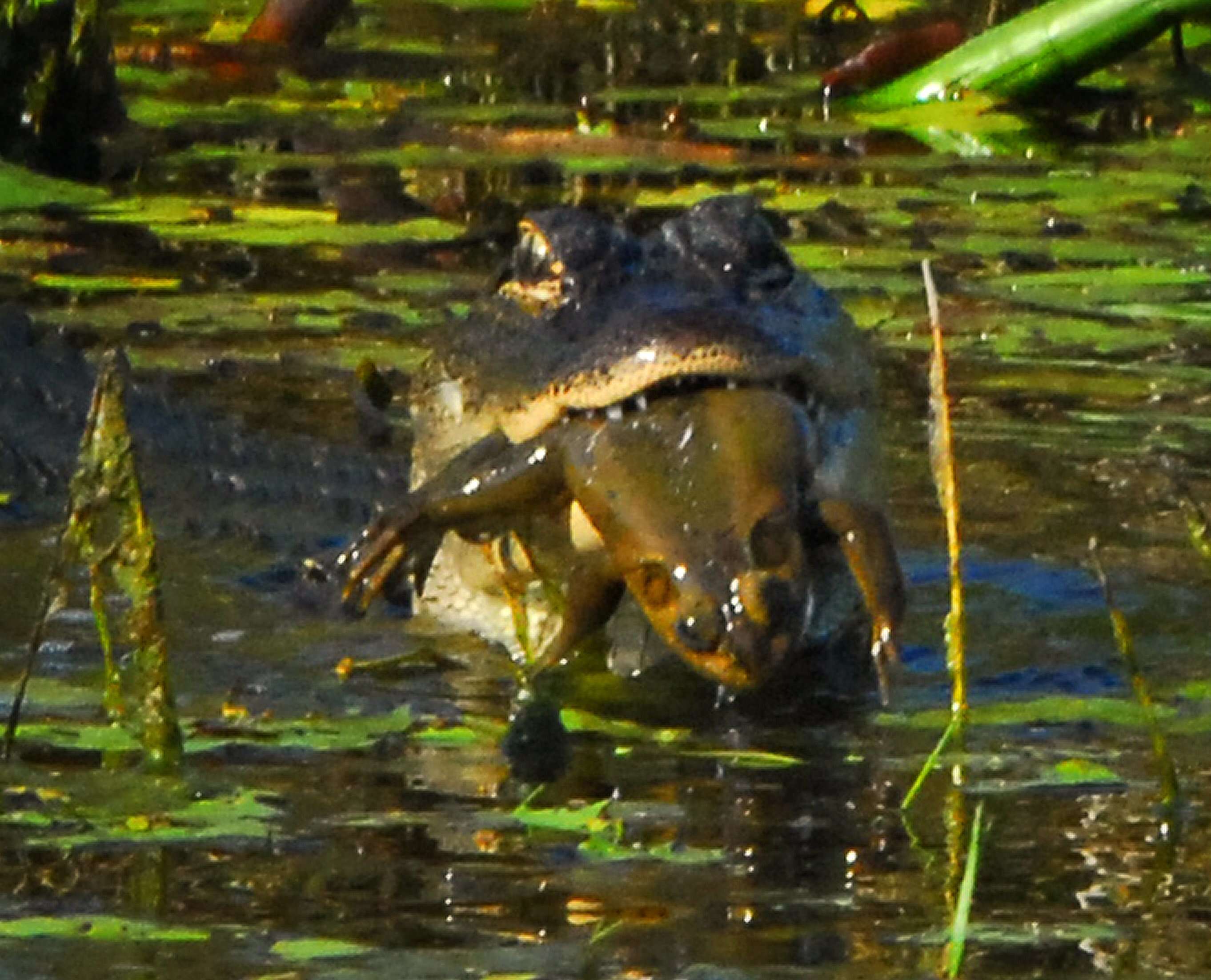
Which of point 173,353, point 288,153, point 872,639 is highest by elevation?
point 288,153

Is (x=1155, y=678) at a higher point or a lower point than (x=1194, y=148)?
lower

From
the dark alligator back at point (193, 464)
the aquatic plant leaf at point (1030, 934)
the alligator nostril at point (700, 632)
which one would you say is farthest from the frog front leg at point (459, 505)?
the dark alligator back at point (193, 464)

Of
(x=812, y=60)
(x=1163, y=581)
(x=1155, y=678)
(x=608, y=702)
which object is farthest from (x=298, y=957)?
(x=812, y=60)

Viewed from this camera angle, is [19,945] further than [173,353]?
No

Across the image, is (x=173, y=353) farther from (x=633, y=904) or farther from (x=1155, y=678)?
(x=633, y=904)

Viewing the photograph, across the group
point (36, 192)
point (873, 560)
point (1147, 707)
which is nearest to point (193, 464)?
point (873, 560)

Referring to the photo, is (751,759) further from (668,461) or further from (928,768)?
(928,768)
